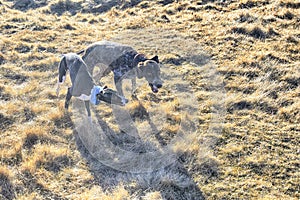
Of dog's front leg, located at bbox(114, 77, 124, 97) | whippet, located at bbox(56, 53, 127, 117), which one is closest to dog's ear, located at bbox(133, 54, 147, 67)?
dog's front leg, located at bbox(114, 77, 124, 97)

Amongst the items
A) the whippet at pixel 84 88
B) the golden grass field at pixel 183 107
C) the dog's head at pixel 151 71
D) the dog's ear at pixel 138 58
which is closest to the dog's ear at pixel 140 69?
the dog's head at pixel 151 71

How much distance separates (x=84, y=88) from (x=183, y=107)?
7.41 ft

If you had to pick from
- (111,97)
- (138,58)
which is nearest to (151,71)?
(138,58)

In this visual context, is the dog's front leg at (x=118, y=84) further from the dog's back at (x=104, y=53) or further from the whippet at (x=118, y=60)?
the dog's back at (x=104, y=53)

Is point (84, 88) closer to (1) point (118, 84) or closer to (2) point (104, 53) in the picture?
(1) point (118, 84)

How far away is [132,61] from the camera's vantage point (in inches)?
307

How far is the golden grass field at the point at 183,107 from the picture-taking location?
5520 millimetres

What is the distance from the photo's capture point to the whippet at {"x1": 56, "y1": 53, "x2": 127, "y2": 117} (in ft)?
21.0

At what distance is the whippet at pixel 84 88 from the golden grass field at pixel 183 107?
652 mm

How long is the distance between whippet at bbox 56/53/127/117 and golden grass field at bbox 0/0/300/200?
65 centimetres

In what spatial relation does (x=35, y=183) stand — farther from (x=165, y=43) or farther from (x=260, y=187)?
(x=165, y=43)

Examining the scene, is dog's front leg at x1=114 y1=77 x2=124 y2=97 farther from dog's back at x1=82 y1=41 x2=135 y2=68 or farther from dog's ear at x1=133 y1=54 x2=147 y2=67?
dog's ear at x1=133 y1=54 x2=147 y2=67

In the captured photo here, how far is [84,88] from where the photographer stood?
6.83 meters

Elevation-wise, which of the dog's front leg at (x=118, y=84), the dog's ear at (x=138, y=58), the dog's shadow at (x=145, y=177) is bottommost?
the dog's shadow at (x=145, y=177)
